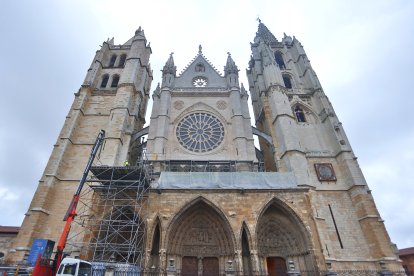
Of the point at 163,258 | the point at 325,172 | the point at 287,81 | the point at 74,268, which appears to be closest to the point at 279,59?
the point at 287,81

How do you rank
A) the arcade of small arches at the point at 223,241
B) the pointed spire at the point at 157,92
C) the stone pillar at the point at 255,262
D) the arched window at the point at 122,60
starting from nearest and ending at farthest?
the stone pillar at the point at 255,262 < the arcade of small arches at the point at 223,241 < the pointed spire at the point at 157,92 < the arched window at the point at 122,60

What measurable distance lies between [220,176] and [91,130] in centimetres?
974

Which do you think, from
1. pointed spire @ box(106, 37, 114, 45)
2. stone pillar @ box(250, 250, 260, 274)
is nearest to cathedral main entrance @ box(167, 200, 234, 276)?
stone pillar @ box(250, 250, 260, 274)

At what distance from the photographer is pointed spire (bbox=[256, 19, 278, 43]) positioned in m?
25.1

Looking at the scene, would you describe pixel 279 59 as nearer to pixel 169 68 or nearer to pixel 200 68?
pixel 200 68

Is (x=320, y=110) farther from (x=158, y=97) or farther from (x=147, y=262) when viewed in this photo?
(x=147, y=262)

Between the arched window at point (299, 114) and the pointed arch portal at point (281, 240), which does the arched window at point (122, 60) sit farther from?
the pointed arch portal at point (281, 240)

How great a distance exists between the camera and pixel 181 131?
16.5 m

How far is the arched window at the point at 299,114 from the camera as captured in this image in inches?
692

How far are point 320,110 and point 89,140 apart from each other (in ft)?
52.6

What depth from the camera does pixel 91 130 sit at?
16.4 metres

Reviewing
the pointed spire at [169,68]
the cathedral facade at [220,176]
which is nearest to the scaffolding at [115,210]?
the cathedral facade at [220,176]

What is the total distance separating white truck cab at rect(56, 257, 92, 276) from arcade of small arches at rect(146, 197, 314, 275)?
3040 mm

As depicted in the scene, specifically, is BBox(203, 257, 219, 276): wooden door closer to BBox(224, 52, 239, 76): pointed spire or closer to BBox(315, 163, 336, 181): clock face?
BBox(315, 163, 336, 181): clock face
